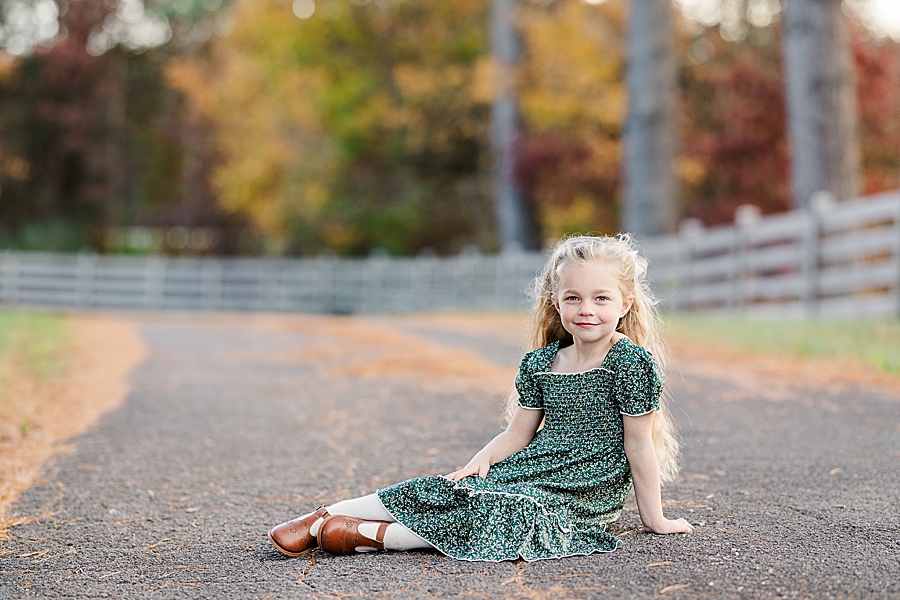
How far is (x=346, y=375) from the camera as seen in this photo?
7.50 meters

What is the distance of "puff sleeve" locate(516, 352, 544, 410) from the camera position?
3.16 metres

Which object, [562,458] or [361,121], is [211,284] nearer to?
[361,121]

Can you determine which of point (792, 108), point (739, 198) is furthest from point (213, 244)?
point (792, 108)

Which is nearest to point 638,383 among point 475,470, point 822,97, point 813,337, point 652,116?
point 475,470

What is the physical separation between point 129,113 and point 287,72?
1345 centimetres

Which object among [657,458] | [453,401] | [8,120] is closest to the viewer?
[657,458]

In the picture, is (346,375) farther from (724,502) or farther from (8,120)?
(8,120)

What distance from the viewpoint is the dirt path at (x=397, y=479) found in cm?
260

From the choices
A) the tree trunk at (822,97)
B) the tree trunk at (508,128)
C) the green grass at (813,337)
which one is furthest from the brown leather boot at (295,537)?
the tree trunk at (508,128)

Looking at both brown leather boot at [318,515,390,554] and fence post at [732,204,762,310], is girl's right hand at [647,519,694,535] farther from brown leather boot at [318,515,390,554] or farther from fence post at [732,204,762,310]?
fence post at [732,204,762,310]

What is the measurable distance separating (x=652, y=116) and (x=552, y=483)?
12.7 meters

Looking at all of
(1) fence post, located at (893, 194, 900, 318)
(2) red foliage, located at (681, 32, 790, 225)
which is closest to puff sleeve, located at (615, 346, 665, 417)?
(1) fence post, located at (893, 194, 900, 318)

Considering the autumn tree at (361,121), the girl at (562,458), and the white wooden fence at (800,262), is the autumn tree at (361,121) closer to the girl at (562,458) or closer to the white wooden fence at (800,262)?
the white wooden fence at (800,262)

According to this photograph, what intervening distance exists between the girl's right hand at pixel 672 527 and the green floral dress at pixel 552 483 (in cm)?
15
